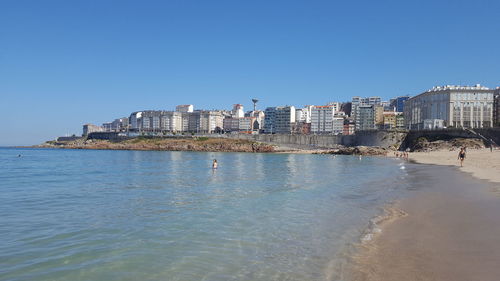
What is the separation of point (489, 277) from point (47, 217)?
12835 millimetres

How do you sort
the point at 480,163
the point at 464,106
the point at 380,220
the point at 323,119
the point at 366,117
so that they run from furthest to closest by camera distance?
the point at 323,119
the point at 366,117
the point at 464,106
the point at 480,163
the point at 380,220

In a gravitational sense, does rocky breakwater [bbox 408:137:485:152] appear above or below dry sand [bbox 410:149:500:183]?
above

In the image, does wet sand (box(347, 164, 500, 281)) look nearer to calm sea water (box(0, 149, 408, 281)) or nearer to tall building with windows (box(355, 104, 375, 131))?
calm sea water (box(0, 149, 408, 281))

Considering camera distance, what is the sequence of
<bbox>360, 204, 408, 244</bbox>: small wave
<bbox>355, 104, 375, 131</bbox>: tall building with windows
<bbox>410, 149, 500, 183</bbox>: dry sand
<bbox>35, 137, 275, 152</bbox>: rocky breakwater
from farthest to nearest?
1. <bbox>355, 104, 375, 131</bbox>: tall building with windows
2. <bbox>35, 137, 275, 152</bbox>: rocky breakwater
3. <bbox>410, 149, 500, 183</bbox>: dry sand
4. <bbox>360, 204, 408, 244</bbox>: small wave

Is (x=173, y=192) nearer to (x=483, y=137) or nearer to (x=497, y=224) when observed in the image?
(x=497, y=224)

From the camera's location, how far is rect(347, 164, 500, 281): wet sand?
7.03m

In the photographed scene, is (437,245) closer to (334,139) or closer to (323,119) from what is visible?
(334,139)

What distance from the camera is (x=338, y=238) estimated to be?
10.1 metres

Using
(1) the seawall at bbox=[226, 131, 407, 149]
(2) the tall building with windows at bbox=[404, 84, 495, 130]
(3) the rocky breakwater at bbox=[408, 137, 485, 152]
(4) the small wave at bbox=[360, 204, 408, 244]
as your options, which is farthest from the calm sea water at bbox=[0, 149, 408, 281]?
(2) the tall building with windows at bbox=[404, 84, 495, 130]

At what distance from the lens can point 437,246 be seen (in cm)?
888

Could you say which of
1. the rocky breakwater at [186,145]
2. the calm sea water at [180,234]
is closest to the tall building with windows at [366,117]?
the rocky breakwater at [186,145]

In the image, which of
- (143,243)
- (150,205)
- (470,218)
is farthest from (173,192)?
(470,218)

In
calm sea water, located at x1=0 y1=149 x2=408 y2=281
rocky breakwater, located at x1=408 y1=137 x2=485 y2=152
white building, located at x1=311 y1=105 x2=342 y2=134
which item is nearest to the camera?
calm sea water, located at x1=0 y1=149 x2=408 y2=281

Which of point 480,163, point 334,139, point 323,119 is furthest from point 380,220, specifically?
point 323,119
